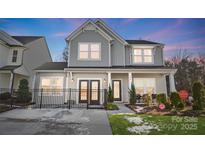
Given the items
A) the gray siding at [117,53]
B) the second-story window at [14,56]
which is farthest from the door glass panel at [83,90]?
the second-story window at [14,56]

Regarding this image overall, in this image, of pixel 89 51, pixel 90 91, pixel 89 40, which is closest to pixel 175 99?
pixel 90 91

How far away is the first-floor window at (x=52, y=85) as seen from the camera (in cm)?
1165

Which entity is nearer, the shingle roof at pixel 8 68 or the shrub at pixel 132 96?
the shrub at pixel 132 96

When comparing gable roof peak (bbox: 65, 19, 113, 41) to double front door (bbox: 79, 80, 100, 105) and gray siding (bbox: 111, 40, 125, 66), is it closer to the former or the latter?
gray siding (bbox: 111, 40, 125, 66)

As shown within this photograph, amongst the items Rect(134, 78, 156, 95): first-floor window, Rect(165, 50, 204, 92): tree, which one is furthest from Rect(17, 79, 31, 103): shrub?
Rect(165, 50, 204, 92): tree

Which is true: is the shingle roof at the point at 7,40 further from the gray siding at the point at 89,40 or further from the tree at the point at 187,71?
the tree at the point at 187,71

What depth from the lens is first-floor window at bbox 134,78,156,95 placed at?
11.9 m

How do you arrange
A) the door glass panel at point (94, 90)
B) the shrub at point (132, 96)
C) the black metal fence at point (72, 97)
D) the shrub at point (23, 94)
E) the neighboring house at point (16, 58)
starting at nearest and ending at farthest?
1. the shrub at point (132, 96)
2. the shrub at point (23, 94)
3. the black metal fence at point (72, 97)
4. the door glass panel at point (94, 90)
5. the neighboring house at point (16, 58)

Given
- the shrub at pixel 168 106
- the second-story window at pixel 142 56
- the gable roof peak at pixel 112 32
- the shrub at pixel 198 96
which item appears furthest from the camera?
the second-story window at pixel 142 56

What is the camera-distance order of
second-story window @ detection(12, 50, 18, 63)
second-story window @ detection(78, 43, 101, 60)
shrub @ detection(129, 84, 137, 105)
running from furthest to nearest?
second-story window @ detection(12, 50, 18, 63), second-story window @ detection(78, 43, 101, 60), shrub @ detection(129, 84, 137, 105)

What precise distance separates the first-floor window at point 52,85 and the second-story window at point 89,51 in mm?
2656

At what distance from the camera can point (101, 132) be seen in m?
4.65
